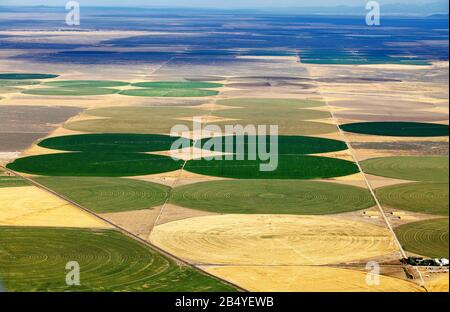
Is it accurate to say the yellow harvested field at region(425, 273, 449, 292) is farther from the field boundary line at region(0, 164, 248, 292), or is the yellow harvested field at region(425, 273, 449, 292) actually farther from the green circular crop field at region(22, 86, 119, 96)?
the green circular crop field at region(22, 86, 119, 96)

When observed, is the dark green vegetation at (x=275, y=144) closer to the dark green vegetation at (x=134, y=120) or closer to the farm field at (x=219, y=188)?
the farm field at (x=219, y=188)

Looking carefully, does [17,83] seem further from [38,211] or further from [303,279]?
[303,279]

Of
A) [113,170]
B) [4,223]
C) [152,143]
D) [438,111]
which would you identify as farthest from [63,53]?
[4,223]

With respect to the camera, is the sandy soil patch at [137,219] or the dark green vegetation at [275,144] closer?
the sandy soil patch at [137,219]

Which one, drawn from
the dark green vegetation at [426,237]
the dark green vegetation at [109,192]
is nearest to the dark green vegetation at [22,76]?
the dark green vegetation at [109,192]

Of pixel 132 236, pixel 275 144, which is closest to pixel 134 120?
pixel 275 144

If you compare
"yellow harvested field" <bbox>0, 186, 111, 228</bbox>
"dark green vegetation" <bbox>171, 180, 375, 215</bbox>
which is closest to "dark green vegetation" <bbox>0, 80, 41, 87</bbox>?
"yellow harvested field" <bbox>0, 186, 111, 228</bbox>
